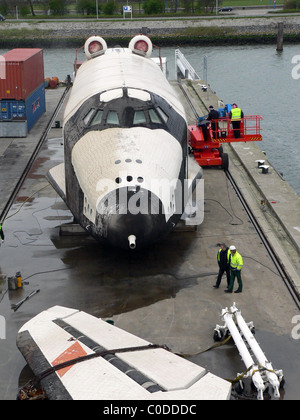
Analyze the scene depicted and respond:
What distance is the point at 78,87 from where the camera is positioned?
83.3 ft

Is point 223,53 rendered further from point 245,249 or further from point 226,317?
point 226,317

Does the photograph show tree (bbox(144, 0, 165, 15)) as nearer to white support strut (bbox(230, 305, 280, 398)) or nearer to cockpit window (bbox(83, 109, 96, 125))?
cockpit window (bbox(83, 109, 96, 125))

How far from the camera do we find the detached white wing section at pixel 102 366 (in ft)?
40.0

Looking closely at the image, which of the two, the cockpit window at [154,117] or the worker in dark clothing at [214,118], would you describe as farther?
the worker in dark clothing at [214,118]

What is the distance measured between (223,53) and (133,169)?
7866 cm

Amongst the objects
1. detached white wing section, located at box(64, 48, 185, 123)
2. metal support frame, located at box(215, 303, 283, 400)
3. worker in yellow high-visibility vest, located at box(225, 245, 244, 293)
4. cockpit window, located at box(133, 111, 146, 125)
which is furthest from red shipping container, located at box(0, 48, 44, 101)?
metal support frame, located at box(215, 303, 283, 400)

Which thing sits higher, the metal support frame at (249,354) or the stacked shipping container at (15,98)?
the stacked shipping container at (15,98)

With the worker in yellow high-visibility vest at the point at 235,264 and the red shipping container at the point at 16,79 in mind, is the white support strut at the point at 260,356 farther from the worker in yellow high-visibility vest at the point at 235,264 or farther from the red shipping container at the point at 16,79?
the red shipping container at the point at 16,79

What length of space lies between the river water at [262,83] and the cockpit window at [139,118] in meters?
16.3

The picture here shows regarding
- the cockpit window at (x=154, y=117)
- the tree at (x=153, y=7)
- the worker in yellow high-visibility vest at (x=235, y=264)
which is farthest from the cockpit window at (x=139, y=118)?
the tree at (x=153, y=7)

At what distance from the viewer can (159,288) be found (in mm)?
18938

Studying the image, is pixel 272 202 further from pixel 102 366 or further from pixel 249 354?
pixel 102 366

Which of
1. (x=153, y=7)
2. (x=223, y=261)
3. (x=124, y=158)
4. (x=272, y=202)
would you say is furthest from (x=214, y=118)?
(x=153, y=7)

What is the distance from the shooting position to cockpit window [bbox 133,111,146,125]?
67.2 ft
